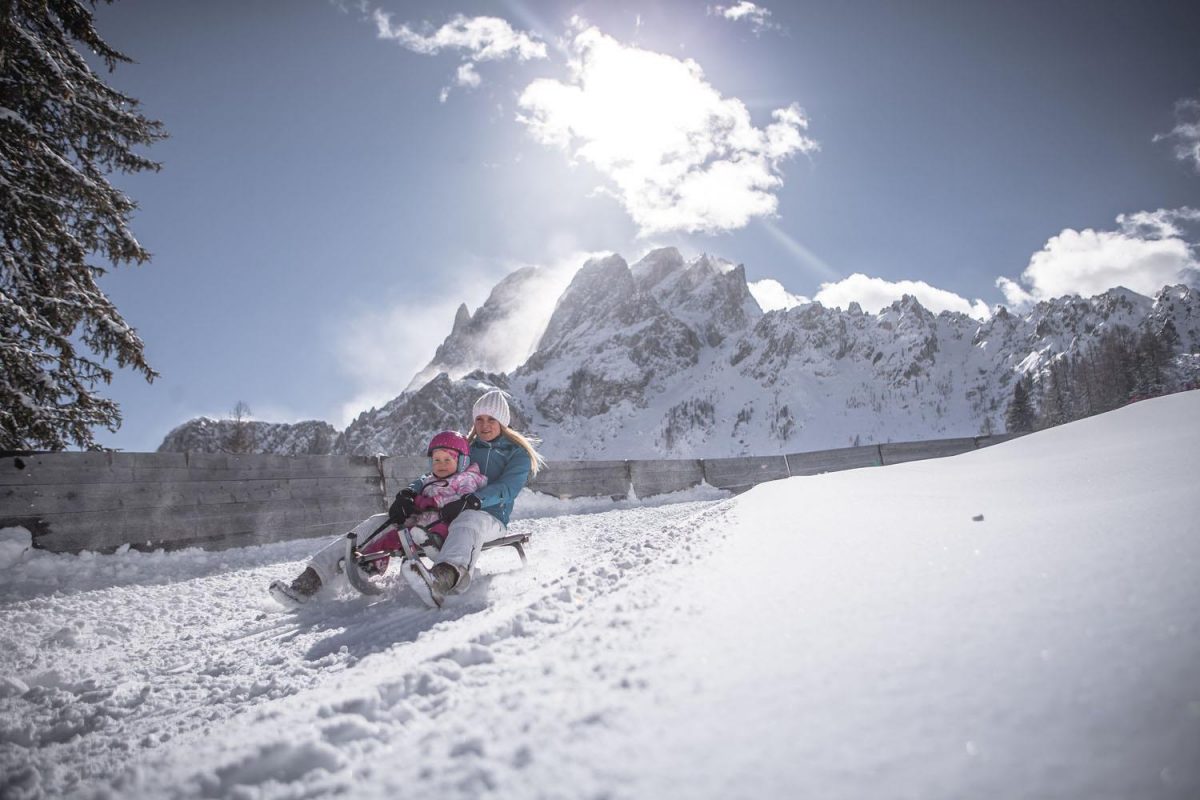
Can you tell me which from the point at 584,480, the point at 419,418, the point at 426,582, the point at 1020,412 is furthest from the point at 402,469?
the point at 419,418

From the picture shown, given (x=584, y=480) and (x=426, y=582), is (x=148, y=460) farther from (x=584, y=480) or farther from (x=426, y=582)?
(x=584, y=480)

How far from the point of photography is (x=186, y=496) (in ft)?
17.0

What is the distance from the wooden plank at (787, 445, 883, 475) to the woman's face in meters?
13.4

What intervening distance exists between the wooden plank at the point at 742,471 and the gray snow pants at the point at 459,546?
36.9 ft

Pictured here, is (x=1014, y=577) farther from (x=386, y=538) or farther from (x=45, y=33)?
(x=45, y=33)

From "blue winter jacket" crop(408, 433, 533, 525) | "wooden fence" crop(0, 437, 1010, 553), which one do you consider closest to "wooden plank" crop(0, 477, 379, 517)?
"wooden fence" crop(0, 437, 1010, 553)

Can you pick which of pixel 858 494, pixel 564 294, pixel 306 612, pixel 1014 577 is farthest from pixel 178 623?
pixel 564 294

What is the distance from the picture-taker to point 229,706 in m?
1.73

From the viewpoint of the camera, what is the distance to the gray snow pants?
289cm

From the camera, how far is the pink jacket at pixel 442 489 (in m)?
3.34

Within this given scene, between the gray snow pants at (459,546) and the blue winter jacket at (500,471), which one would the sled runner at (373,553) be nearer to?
the gray snow pants at (459,546)

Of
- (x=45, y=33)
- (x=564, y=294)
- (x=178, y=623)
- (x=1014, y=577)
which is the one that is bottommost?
(x=178, y=623)

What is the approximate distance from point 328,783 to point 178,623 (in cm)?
305

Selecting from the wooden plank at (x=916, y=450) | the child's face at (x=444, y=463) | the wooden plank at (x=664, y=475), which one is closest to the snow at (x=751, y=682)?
Answer: the child's face at (x=444, y=463)
